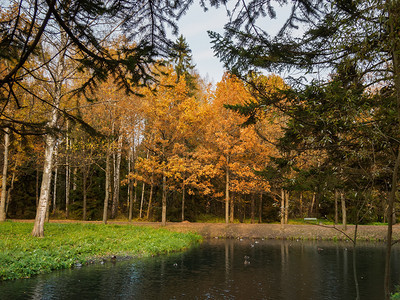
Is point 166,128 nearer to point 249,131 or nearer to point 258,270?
point 249,131

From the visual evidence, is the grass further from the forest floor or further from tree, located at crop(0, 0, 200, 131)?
tree, located at crop(0, 0, 200, 131)

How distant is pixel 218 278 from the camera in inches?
432

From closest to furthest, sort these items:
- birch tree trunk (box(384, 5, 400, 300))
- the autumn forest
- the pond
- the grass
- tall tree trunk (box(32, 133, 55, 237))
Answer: birch tree trunk (box(384, 5, 400, 300))
the autumn forest
the pond
the grass
tall tree trunk (box(32, 133, 55, 237))

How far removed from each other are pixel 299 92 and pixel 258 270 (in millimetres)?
7830

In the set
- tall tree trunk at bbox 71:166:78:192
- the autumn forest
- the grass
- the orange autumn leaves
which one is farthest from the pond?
tall tree trunk at bbox 71:166:78:192

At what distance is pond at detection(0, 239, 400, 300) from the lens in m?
8.85

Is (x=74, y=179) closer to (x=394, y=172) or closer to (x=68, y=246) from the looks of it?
(x=68, y=246)

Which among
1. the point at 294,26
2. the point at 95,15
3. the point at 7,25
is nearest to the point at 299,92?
the point at 294,26

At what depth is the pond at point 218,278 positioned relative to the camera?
8.85 metres

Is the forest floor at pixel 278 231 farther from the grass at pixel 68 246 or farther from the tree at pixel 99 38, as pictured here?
the tree at pixel 99 38

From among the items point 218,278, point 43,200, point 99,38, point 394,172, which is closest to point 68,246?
point 43,200

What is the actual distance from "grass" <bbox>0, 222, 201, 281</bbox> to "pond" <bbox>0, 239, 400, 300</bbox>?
0.56m

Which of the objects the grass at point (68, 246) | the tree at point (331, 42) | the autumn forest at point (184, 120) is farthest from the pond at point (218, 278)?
the tree at point (331, 42)

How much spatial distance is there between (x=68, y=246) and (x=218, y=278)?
6267 millimetres
